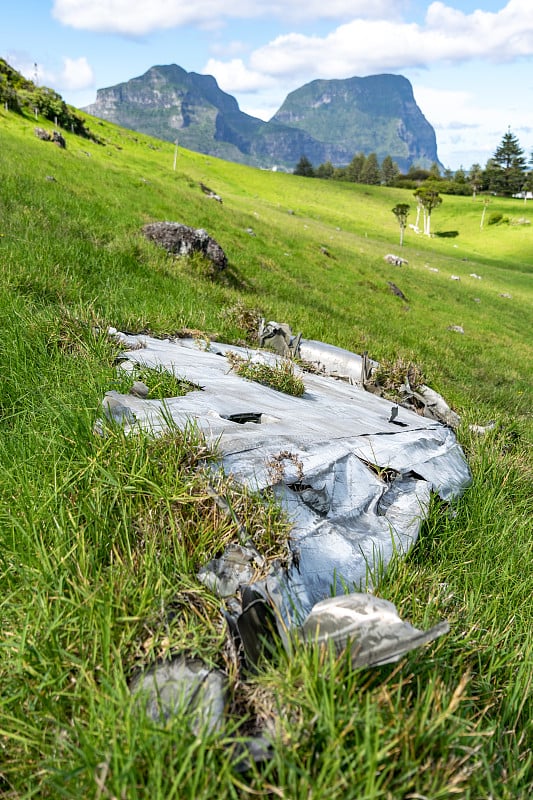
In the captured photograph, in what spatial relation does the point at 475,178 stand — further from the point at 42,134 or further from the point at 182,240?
the point at 182,240

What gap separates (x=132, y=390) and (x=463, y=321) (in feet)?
69.0

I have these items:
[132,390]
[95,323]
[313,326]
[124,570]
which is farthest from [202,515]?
[313,326]

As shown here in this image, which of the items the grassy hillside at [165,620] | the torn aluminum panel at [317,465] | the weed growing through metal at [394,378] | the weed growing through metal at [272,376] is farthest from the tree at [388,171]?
the grassy hillside at [165,620]

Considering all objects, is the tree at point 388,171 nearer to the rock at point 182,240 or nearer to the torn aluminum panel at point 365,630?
the rock at point 182,240

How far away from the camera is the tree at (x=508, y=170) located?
110 m

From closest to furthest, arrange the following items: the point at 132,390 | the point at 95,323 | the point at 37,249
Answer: the point at 132,390 → the point at 95,323 → the point at 37,249

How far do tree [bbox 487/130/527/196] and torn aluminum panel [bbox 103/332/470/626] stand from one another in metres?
128

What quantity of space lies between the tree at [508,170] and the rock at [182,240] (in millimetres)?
121571

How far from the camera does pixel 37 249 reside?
20.3 feet

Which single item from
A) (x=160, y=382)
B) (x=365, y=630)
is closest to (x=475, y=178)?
(x=160, y=382)

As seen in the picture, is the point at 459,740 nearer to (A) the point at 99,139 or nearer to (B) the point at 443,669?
(B) the point at 443,669

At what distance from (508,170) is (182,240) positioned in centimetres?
12348

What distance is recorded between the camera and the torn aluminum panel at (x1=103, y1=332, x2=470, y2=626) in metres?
2.39

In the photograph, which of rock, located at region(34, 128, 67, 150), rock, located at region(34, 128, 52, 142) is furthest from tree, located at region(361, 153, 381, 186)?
rock, located at region(34, 128, 52, 142)
